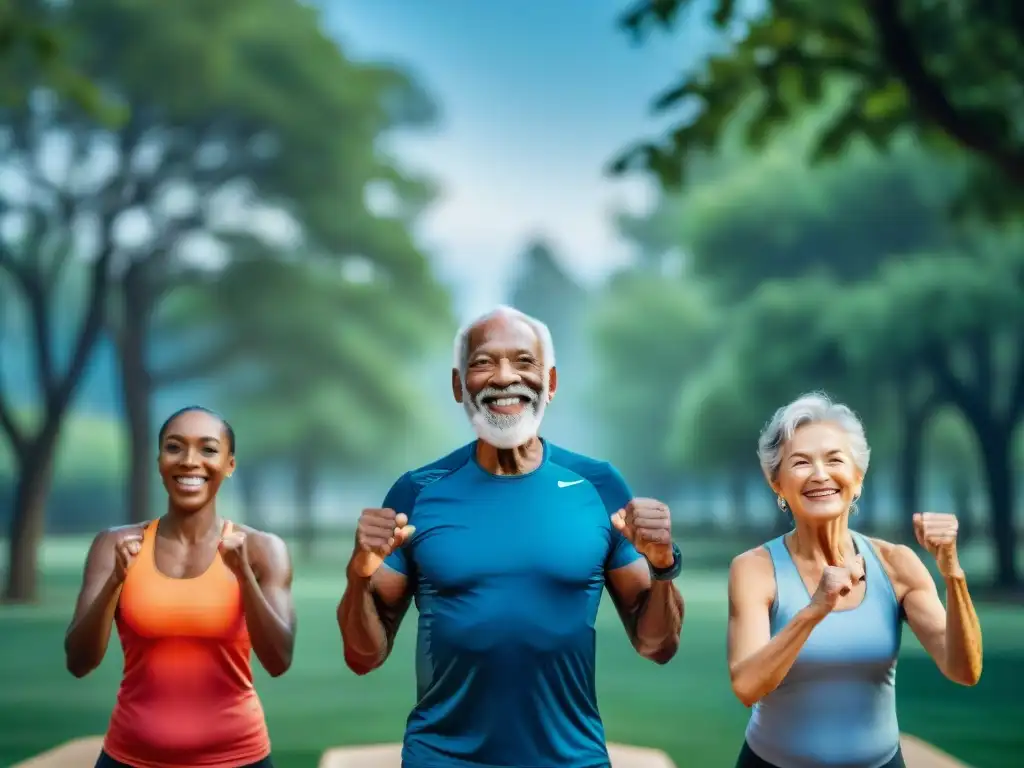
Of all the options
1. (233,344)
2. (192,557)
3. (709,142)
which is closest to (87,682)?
(709,142)

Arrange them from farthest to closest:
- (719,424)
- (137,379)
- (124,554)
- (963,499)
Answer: (963,499)
(719,424)
(137,379)
(124,554)

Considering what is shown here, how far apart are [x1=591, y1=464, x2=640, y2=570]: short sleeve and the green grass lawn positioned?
15.7 ft

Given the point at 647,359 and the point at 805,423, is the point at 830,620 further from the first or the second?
the point at 647,359

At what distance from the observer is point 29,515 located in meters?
16.0

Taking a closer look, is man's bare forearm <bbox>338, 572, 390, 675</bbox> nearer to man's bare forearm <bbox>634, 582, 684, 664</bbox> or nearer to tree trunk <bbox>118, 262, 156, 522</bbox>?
man's bare forearm <bbox>634, 582, 684, 664</bbox>

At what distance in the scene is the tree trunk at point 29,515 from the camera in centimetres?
1582

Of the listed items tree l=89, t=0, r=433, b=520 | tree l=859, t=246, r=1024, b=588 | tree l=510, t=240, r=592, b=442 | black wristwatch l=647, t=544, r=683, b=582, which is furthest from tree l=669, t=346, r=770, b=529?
tree l=510, t=240, r=592, b=442

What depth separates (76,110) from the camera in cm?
1891

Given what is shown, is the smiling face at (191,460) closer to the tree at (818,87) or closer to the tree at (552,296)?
the tree at (818,87)

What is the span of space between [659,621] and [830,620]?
33 centimetres

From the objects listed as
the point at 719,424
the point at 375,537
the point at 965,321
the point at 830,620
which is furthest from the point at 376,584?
the point at 719,424

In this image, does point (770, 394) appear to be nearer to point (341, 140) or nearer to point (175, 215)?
point (341, 140)

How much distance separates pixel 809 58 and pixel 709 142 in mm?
715

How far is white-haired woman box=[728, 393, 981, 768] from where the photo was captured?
8.29 ft
